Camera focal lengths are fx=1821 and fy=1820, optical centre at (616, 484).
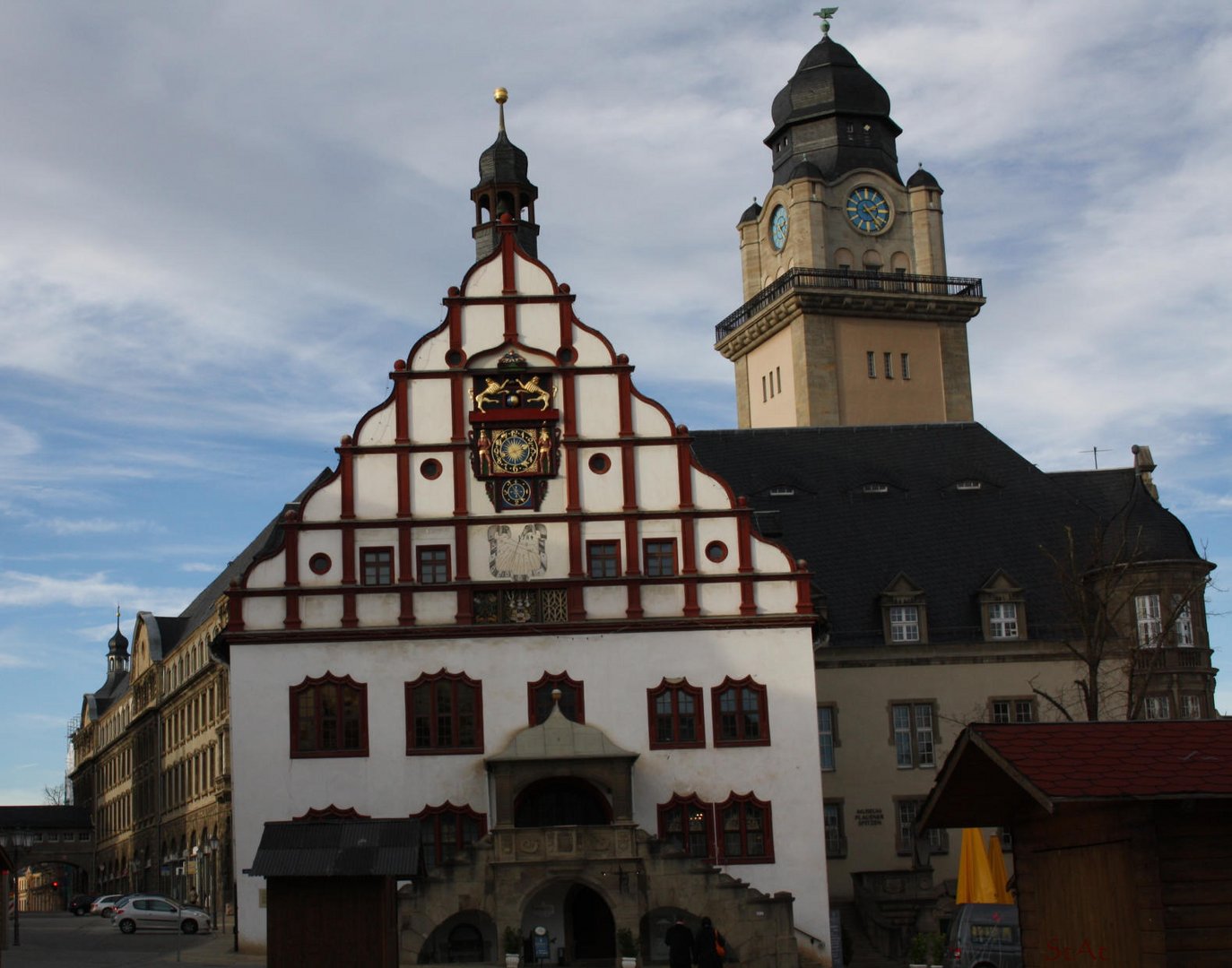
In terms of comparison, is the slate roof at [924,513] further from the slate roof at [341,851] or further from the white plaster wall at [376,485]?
the slate roof at [341,851]

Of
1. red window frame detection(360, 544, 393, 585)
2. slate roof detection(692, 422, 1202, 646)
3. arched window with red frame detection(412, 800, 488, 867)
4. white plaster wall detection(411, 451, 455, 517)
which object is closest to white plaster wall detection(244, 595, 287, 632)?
red window frame detection(360, 544, 393, 585)

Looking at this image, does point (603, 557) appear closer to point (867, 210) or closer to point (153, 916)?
point (153, 916)

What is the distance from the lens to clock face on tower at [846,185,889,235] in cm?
7519

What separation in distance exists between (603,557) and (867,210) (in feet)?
116

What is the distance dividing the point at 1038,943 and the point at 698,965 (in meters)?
16.7

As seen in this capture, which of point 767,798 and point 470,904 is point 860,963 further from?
point 470,904

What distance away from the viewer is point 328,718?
43.1m

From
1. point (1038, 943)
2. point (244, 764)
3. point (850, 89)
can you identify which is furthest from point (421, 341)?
point (850, 89)

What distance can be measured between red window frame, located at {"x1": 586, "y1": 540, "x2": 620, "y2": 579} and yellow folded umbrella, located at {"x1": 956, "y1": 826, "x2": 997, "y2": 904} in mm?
10877

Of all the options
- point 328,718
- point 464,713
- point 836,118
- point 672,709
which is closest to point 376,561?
point 328,718

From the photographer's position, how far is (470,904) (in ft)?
129

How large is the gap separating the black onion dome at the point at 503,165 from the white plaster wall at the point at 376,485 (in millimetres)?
10356

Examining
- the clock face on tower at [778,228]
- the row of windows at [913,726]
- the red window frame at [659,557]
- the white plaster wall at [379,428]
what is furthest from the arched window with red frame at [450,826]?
the clock face on tower at [778,228]

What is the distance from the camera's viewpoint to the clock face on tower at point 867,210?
75188mm
